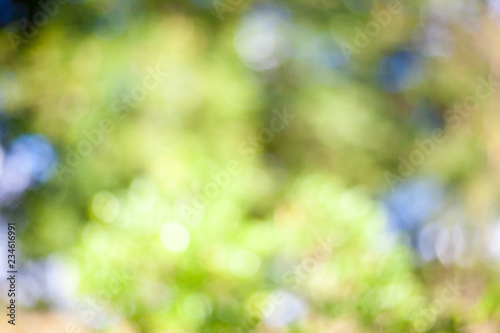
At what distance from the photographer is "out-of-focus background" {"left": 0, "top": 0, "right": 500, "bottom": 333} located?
1.71ft

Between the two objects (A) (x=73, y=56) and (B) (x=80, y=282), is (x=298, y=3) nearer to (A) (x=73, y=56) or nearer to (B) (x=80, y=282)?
(A) (x=73, y=56)

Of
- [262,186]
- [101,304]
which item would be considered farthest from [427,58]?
[101,304]

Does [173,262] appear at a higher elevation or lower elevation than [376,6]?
lower

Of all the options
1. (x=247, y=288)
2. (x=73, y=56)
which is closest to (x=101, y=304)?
(x=247, y=288)

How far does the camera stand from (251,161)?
70.0 inches

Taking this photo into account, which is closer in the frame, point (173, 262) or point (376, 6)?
point (173, 262)

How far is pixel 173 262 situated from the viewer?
514mm

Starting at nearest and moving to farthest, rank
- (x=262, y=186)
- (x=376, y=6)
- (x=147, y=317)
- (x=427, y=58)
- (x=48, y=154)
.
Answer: (x=147, y=317) < (x=48, y=154) < (x=262, y=186) < (x=376, y=6) < (x=427, y=58)

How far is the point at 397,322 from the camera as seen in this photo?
53 cm

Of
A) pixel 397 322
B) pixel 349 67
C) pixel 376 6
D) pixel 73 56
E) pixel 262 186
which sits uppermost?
pixel 376 6

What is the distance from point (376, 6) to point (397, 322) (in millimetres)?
1826

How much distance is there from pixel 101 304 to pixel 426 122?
6.93ft

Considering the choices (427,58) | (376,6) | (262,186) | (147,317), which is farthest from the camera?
(427,58)

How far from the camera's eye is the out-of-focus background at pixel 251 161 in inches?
20.5
